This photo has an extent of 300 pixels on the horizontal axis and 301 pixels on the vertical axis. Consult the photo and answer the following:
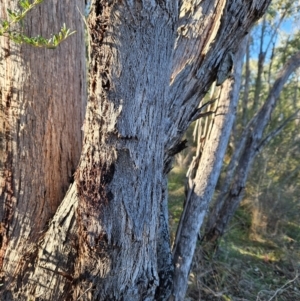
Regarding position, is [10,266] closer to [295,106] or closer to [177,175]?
[177,175]

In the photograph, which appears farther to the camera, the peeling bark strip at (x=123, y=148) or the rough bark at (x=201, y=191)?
the rough bark at (x=201, y=191)

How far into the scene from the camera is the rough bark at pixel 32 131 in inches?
60.3

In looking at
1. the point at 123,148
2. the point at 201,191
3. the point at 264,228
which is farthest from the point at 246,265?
the point at 123,148

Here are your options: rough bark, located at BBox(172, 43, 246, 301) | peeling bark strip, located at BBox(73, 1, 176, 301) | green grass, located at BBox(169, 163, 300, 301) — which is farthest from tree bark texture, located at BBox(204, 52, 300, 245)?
peeling bark strip, located at BBox(73, 1, 176, 301)

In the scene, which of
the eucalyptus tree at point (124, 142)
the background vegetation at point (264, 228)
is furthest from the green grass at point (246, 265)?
the eucalyptus tree at point (124, 142)

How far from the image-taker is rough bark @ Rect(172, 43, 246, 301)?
2258 mm

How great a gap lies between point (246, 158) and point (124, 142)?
331cm

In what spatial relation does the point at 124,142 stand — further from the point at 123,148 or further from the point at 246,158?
the point at 246,158

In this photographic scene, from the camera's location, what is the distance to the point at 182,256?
7.48 feet

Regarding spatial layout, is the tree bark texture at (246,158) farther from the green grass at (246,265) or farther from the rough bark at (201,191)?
the rough bark at (201,191)

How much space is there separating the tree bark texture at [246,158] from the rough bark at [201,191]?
1486mm

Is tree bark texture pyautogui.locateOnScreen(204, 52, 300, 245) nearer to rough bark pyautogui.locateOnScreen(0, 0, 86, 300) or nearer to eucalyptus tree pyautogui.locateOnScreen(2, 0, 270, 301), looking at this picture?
eucalyptus tree pyautogui.locateOnScreen(2, 0, 270, 301)

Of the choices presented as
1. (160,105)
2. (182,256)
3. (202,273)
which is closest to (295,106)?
(202,273)

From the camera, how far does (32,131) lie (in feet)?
5.12
